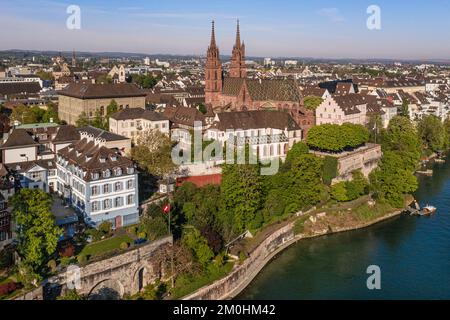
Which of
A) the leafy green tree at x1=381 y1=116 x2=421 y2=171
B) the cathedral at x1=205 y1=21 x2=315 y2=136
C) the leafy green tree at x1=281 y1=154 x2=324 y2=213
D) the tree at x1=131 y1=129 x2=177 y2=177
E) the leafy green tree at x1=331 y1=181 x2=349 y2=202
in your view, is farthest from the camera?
the cathedral at x1=205 y1=21 x2=315 y2=136

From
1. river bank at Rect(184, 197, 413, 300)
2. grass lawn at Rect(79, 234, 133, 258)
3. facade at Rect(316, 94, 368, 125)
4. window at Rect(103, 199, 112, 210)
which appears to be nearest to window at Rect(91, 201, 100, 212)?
window at Rect(103, 199, 112, 210)

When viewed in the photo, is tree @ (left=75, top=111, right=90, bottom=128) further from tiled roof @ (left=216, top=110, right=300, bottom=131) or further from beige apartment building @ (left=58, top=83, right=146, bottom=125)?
tiled roof @ (left=216, top=110, right=300, bottom=131)

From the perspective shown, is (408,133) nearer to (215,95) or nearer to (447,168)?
(447,168)

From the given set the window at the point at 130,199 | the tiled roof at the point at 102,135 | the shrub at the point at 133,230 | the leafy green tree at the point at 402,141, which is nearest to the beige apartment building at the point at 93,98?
the tiled roof at the point at 102,135

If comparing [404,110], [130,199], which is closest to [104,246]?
→ [130,199]

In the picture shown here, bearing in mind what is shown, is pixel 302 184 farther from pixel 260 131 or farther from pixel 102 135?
pixel 102 135
